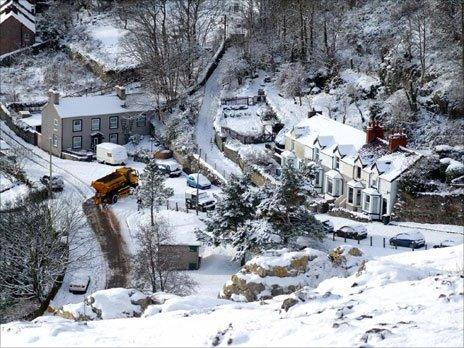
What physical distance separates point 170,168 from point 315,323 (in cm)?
4327

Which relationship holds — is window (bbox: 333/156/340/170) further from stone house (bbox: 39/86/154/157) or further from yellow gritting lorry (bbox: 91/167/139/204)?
stone house (bbox: 39/86/154/157)

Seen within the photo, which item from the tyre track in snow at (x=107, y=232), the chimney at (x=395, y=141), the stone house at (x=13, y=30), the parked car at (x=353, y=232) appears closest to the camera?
the tyre track in snow at (x=107, y=232)

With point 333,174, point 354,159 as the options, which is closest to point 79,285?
point 333,174

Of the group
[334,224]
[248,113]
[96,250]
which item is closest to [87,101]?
[248,113]

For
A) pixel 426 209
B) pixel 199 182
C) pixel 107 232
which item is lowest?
pixel 107 232

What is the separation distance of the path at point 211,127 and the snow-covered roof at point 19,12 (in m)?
24.5

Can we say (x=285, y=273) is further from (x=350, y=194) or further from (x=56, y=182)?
(x=56, y=182)

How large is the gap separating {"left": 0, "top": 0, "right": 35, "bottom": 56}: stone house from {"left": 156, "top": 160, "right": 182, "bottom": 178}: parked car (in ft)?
116

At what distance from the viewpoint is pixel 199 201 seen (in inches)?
2199

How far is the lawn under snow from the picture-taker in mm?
20109

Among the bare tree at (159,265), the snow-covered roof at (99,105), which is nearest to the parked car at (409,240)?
the bare tree at (159,265)

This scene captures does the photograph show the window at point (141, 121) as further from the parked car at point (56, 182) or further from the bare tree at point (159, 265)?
the bare tree at point (159, 265)

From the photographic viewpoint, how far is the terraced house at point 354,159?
174ft

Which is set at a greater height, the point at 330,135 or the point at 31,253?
the point at 330,135
